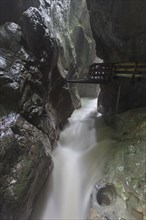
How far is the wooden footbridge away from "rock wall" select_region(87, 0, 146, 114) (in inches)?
13.2

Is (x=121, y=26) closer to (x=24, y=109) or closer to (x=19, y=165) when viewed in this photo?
(x=24, y=109)

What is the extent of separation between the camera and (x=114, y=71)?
11977mm

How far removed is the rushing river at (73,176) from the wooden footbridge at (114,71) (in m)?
2.74

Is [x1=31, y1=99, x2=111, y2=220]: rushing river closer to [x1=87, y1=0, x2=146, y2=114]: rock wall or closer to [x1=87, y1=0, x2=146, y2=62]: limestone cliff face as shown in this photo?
[x1=87, y1=0, x2=146, y2=114]: rock wall

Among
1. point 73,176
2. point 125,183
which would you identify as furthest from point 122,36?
point 125,183

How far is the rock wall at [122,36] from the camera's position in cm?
1116

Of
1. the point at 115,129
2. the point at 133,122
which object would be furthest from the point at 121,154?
the point at 115,129

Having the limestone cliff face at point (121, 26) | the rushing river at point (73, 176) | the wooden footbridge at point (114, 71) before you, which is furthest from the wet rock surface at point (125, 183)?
the limestone cliff face at point (121, 26)

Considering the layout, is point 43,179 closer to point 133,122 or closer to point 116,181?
point 116,181

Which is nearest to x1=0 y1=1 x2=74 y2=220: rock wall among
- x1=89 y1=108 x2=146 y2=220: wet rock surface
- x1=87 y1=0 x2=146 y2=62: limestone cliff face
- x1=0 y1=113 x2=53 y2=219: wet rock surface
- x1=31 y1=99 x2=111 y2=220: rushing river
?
x1=0 y1=113 x2=53 y2=219: wet rock surface

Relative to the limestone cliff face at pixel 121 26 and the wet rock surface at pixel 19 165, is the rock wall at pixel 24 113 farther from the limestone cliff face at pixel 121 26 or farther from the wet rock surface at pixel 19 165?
the limestone cliff face at pixel 121 26

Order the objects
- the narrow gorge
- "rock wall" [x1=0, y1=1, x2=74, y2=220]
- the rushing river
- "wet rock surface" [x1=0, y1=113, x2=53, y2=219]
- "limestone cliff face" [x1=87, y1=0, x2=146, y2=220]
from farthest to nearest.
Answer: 1. the rushing river
2. "limestone cliff face" [x1=87, y1=0, x2=146, y2=220]
3. the narrow gorge
4. "rock wall" [x1=0, y1=1, x2=74, y2=220]
5. "wet rock surface" [x1=0, y1=113, x2=53, y2=219]

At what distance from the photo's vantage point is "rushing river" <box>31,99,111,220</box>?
26.7ft

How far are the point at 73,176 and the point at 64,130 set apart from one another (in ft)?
14.3
